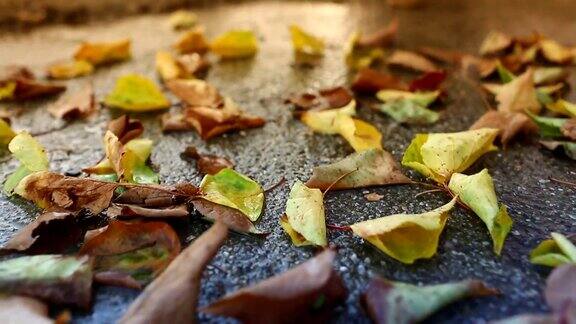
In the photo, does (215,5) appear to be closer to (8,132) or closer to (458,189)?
(8,132)

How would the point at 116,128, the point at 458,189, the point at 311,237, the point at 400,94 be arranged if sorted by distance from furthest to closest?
the point at 400,94 → the point at 116,128 → the point at 458,189 → the point at 311,237

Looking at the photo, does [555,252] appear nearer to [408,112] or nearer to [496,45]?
[408,112]

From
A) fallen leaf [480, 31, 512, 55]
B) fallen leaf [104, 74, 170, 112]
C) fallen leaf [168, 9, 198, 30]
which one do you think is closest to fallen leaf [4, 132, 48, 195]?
fallen leaf [104, 74, 170, 112]

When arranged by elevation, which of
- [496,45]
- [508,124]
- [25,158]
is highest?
[25,158]

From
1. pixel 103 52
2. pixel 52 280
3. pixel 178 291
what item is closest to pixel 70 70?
pixel 103 52

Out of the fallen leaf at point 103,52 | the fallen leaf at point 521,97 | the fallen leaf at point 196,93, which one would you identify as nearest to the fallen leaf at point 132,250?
the fallen leaf at point 196,93

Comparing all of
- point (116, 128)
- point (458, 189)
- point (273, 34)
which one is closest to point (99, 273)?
point (116, 128)
